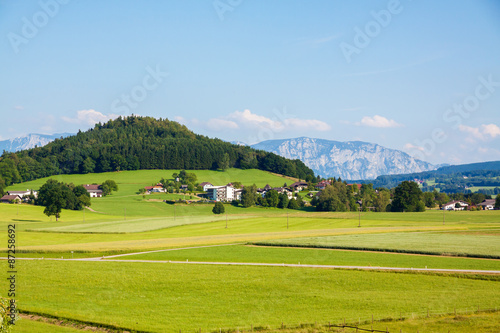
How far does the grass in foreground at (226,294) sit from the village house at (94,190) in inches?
4927

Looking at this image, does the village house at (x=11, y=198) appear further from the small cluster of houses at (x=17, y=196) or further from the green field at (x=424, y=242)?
the green field at (x=424, y=242)

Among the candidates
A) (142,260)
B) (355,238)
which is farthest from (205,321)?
(355,238)

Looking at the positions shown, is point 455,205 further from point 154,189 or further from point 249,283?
point 249,283

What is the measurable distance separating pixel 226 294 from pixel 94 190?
14530cm

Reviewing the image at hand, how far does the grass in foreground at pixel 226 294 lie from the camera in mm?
31422

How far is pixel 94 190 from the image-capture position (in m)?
171

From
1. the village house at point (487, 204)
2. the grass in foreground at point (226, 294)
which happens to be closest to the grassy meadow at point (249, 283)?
the grass in foreground at point (226, 294)

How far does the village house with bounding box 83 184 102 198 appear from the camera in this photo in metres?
168

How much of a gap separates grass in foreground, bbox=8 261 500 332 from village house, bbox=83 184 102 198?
4927 inches

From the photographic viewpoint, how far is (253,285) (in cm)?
3981

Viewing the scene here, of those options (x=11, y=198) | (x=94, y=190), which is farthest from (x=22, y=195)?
(x=94, y=190)

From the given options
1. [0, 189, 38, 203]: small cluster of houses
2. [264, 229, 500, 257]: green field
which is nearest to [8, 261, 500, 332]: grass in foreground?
A: [264, 229, 500, 257]: green field

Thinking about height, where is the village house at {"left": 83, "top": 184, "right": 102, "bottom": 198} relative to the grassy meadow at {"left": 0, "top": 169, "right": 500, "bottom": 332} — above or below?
above

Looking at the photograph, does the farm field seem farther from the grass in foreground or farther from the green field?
the grass in foreground
